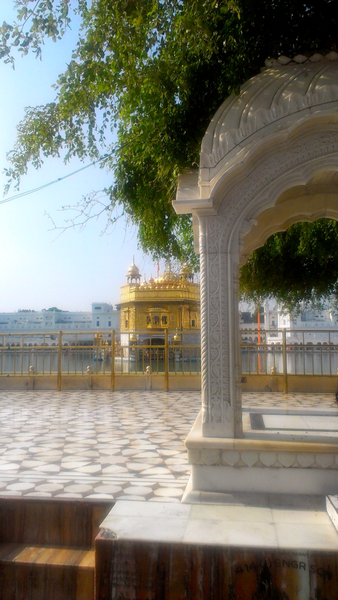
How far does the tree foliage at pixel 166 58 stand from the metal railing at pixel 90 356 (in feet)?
16.6

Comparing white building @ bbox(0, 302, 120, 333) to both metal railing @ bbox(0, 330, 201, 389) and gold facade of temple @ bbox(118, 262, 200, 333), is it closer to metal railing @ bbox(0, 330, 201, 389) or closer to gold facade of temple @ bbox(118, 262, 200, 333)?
gold facade of temple @ bbox(118, 262, 200, 333)

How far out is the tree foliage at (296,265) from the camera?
7.80 m

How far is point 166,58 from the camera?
13.8ft

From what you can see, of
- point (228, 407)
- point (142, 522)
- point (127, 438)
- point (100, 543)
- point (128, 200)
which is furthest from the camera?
point (128, 200)

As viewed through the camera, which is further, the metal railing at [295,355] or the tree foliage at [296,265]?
the metal railing at [295,355]

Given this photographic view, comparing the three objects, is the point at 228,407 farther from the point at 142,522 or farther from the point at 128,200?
the point at 128,200

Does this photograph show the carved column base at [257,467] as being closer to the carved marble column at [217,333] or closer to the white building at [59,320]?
the carved marble column at [217,333]

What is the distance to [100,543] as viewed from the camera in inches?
93.7

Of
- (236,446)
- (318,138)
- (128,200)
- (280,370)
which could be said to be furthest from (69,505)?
(280,370)

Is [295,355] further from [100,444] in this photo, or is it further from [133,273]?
[133,273]

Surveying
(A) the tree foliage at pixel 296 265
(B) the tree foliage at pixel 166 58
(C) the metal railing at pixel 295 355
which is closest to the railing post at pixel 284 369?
(C) the metal railing at pixel 295 355

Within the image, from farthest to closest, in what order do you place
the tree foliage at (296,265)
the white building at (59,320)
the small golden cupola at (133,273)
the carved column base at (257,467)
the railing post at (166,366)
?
the white building at (59,320)
the small golden cupola at (133,273)
the railing post at (166,366)
the tree foliage at (296,265)
the carved column base at (257,467)

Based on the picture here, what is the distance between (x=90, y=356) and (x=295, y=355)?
4.25 m

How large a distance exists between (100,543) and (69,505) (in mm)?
527
